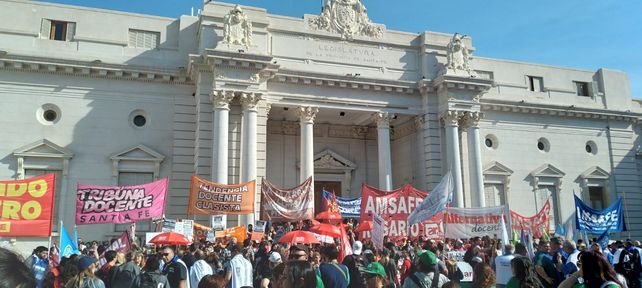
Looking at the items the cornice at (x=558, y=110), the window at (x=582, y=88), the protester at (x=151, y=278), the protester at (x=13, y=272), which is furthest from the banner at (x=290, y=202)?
the window at (x=582, y=88)

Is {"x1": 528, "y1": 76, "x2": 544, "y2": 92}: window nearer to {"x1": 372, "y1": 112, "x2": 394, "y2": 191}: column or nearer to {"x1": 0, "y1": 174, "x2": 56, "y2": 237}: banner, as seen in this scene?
{"x1": 372, "y1": 112, "x2": 394, "y2": 191}: column

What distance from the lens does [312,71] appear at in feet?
88.6

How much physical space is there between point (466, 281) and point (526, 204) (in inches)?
903

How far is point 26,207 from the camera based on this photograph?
1200cm

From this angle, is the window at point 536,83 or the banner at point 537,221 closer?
the banner at point 537,221

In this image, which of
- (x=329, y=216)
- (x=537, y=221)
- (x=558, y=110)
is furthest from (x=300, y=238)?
(x=558, y=110)

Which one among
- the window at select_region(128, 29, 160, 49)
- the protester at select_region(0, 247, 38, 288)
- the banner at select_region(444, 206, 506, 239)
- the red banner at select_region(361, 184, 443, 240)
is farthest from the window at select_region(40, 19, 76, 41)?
the protester at select_region(0, 247, 38, 288)

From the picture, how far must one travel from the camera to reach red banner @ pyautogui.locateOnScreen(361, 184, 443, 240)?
19405 millimetres

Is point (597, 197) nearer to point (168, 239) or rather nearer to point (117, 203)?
point (168, 239)

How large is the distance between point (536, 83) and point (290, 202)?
21.2 meters

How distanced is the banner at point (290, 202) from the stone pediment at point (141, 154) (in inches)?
238

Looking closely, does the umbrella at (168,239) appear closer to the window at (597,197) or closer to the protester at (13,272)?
the protester at (13,272)

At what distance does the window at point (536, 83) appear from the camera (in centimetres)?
3488

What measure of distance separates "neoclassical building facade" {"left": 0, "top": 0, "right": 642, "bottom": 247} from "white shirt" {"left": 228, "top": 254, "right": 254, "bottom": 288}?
41.0 feet
